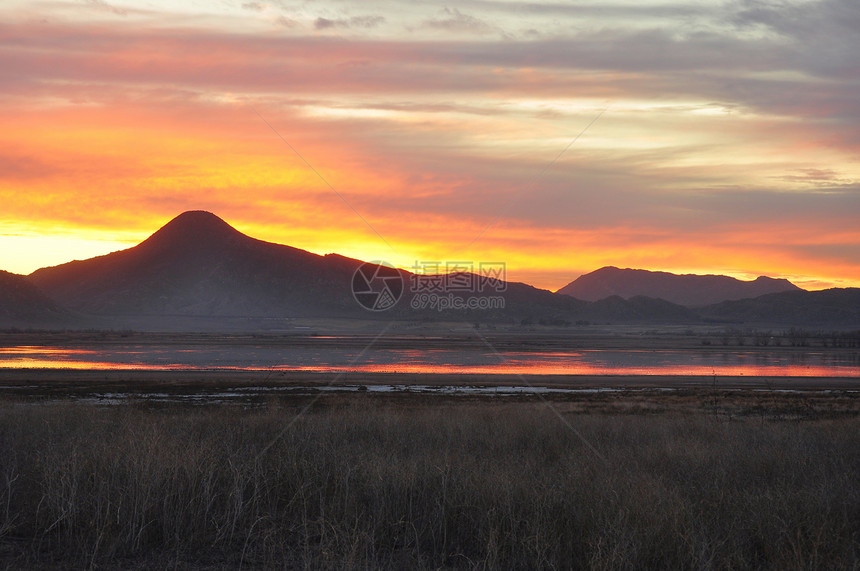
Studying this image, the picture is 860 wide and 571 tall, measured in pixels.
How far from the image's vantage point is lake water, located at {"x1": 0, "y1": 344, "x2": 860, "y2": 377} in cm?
5484

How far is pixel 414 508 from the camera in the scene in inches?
441

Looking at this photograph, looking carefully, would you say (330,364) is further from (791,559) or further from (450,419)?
(791,559)

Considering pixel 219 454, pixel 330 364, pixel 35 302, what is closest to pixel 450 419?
pixel 219 454

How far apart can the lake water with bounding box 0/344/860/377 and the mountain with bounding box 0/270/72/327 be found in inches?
4906

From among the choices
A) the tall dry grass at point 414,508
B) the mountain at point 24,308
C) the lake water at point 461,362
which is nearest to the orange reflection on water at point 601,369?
the lake water at point 461,362

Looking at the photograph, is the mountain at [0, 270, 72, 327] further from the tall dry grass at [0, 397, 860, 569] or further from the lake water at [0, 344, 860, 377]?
the tall dry grass at [0, 397, 860, 569]

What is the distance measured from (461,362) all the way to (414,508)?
5352 cm

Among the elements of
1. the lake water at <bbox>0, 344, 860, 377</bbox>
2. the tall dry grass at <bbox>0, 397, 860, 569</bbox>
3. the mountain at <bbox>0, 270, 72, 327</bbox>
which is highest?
the mountain at <bbox>0, 270, 72, 327</bbox>

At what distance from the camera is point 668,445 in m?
16.2

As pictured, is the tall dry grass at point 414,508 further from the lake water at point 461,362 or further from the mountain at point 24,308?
the mountain at point 24,308

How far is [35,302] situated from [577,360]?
17784cm

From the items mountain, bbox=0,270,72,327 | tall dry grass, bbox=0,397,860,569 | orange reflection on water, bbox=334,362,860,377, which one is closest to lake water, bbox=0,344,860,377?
orange reflection on water, bbox=334,362,860,377

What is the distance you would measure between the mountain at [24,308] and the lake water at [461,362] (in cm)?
12461

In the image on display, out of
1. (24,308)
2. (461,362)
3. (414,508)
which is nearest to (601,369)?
(461,362)
